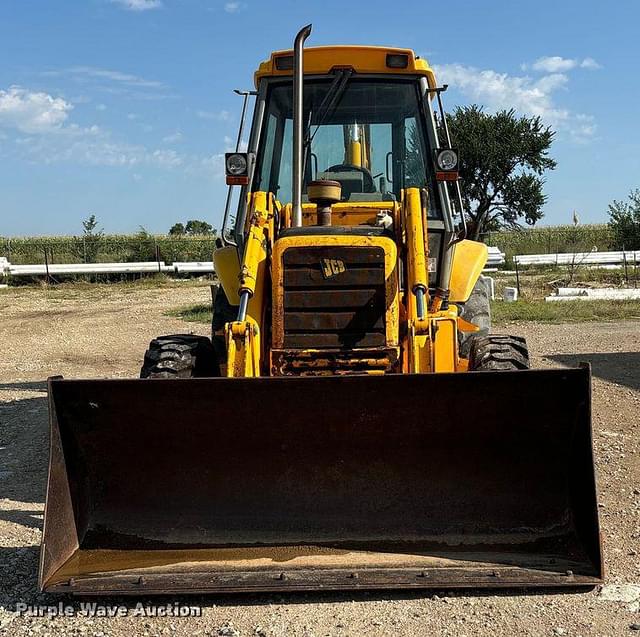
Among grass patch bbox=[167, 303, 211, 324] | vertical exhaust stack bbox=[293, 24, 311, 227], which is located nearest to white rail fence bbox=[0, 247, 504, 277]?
grass patch bbox=[167, 303, 211, 324]

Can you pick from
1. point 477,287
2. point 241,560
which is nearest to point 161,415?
point 241,560

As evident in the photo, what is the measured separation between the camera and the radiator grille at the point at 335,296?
4.96 m

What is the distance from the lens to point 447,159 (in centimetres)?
574

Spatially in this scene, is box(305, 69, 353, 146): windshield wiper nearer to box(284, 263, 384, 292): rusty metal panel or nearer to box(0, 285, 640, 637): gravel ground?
box(284, 263, 384, 292): rusty metal panel

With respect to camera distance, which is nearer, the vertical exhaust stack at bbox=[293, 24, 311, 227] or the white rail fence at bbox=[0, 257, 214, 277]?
the vertical exhaust stack at bbox=[293, 24, 311, 227]

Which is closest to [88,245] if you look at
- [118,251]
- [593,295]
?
[118,251]

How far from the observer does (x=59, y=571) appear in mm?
3922

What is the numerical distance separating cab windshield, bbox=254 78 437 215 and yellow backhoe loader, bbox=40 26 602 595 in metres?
0.94

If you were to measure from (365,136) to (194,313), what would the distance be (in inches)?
514

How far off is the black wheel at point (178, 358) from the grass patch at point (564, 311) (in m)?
11.0

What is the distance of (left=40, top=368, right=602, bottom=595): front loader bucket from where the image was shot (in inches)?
162

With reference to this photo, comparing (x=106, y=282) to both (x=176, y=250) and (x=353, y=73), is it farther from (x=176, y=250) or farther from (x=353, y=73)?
(x=353, y=73)

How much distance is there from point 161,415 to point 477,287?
11.9 ft

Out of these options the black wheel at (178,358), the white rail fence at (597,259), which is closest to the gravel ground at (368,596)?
the black wheel at (178,358)
